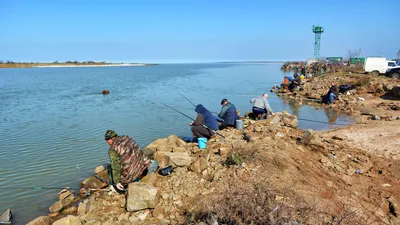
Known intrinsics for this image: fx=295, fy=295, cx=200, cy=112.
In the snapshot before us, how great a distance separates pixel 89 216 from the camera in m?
5.46

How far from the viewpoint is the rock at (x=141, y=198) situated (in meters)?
5.34

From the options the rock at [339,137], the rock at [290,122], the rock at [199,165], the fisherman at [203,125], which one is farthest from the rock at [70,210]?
the rock at [290,122]

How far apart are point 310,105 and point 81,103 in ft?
51.8

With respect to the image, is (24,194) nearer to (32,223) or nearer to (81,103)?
(32,223)

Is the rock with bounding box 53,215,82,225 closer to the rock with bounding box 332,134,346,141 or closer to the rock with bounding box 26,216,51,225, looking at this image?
the rock with bounding box 26,216,51,225

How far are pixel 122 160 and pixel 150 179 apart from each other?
74 cm

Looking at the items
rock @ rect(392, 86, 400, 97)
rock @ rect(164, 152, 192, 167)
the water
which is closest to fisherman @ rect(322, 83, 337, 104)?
the water

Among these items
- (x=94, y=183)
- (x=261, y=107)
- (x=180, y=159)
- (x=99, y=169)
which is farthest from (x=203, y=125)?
(x=261, y=107)

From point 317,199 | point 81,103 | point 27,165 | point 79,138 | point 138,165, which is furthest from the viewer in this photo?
point 81,103

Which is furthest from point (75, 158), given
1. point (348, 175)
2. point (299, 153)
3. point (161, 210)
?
point (348, 175)

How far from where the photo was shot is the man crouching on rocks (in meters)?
5.77

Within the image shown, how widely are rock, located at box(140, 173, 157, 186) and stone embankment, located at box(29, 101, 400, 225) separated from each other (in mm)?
22

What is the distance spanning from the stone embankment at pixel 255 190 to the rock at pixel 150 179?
22 mm

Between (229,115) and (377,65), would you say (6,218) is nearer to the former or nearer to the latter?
(229,115)
